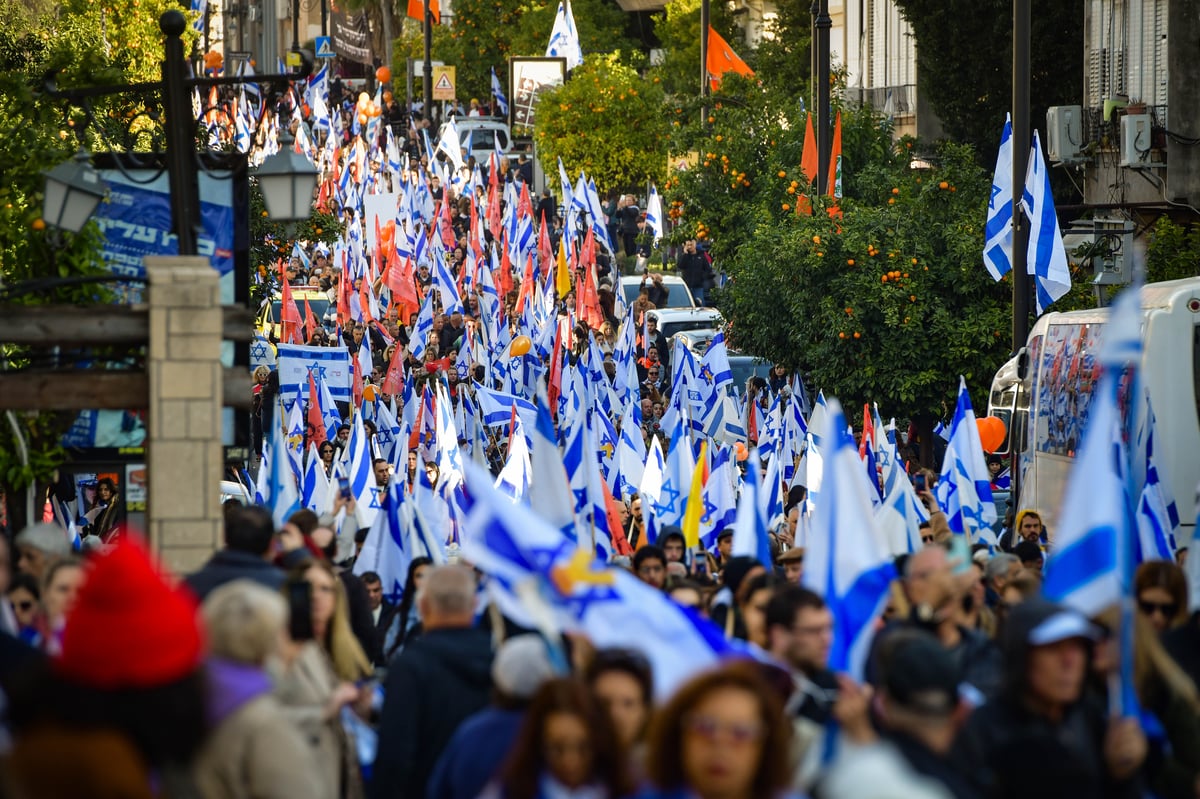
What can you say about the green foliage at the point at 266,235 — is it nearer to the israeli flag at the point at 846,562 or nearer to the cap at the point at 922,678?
the israeli flag at the point at 846,562

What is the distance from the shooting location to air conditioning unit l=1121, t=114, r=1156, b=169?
80.4 ft

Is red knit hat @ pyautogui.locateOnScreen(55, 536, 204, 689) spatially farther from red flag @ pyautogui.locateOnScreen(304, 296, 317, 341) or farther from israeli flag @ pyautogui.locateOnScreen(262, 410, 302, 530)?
red flag @ pyautogui.locateOnScreen(304, 296, 317, 341)

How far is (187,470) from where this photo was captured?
29.4 feet

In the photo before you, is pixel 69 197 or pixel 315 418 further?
pixel 315 418

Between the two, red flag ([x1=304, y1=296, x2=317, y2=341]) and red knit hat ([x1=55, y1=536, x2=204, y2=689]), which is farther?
red flag ([x1=304, y1=296, x2=317, y2=341])

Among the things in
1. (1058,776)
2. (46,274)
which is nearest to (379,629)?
(46,274)

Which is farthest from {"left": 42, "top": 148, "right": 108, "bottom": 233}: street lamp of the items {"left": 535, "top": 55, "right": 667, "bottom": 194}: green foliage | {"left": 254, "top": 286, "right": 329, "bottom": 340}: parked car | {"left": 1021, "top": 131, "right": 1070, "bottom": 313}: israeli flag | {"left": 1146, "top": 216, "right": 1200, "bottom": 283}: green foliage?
{"left": 535, "top": 55, "right": 667, "bottom": 194}: green foliage

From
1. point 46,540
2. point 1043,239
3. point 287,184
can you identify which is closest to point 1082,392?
point 1043,239

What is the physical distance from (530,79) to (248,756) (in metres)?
45.1

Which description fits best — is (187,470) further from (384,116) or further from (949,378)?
(384,116)

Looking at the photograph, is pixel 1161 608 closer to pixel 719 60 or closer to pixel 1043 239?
pixel 1043 239

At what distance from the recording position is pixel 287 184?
11.3m

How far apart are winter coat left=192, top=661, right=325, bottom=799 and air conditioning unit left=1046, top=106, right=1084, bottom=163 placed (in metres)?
22.1

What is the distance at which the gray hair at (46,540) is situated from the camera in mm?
8531
